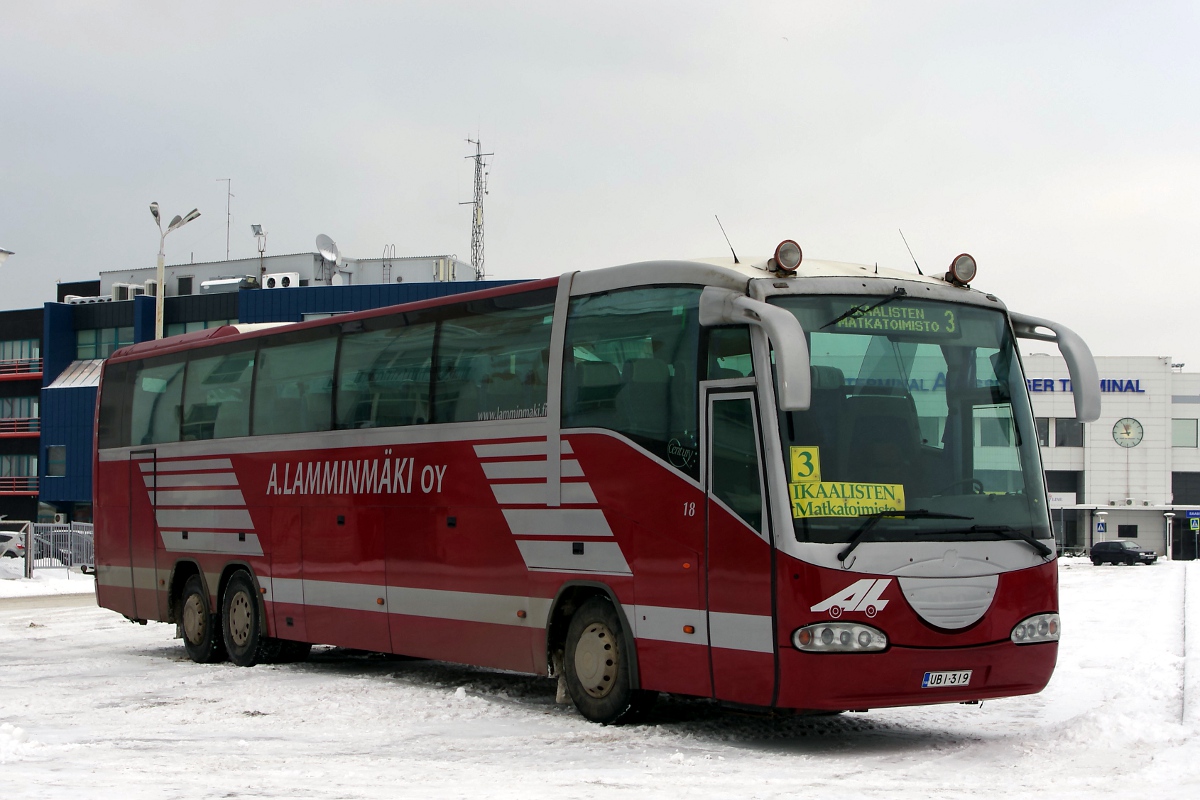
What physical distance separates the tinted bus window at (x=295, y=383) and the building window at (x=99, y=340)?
57.5 m

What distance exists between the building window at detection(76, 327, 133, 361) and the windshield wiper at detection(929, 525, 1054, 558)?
65.9m

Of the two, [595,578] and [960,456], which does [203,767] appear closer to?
[595,578]

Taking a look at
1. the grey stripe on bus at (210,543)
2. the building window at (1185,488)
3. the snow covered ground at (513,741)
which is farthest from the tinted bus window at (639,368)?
the building window at (1185,488)

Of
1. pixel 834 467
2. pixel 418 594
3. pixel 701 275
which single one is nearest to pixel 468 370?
pixel 418 594

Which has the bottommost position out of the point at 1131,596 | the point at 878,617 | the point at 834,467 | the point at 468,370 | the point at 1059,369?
the point at 1131,596

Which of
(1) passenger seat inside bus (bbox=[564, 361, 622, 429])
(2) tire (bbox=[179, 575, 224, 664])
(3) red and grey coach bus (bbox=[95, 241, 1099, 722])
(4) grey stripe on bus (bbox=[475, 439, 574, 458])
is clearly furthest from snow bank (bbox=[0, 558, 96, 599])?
(1) passenger seat inside bus (bbox=[564, 361, 622, 429])

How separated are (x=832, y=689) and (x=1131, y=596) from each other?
26.6m

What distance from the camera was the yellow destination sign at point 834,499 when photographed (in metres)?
9.34

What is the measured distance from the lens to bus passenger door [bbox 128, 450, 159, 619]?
1788 cm

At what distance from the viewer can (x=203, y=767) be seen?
28.9 feet

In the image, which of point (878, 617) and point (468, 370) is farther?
point (468, 370)

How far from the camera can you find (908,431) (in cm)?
959

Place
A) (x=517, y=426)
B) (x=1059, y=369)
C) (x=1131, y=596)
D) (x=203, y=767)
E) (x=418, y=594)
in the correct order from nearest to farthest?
(x=203, y=767), (x=517, y=426), (x=418, y=594), (x=1131, y=596), (x=1059, y=369)

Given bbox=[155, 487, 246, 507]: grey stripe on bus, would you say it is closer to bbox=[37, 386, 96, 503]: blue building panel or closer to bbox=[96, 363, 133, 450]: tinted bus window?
bbox=[96, 363, 133, 450]: tinted bus window
